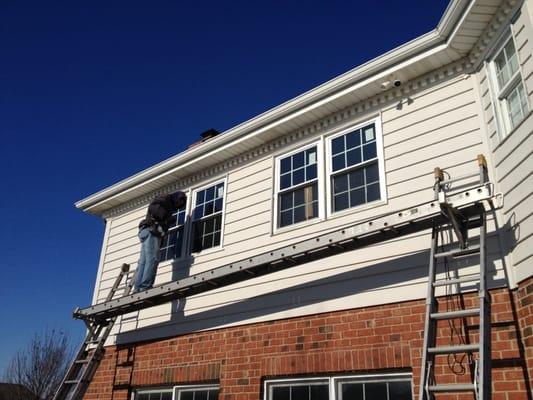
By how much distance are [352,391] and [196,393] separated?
2.65 meters

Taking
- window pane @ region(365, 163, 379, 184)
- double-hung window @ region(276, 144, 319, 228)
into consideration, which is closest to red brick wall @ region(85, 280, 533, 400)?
double-hung window @ region(276, 144, 319, 228)

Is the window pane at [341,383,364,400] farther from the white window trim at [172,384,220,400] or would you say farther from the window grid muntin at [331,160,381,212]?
the window grid muntin at [331,160,381,212]

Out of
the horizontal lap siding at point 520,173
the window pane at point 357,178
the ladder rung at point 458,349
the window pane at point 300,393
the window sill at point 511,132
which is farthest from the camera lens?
the window pane at point 357,178

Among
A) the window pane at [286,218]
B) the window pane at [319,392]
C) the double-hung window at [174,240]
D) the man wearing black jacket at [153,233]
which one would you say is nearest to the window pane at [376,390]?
the window pane at [319,392]

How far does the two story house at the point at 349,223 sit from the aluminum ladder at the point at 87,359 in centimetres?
37

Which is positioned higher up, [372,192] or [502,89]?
[502,89]

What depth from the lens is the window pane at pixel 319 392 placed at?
6.09 metres

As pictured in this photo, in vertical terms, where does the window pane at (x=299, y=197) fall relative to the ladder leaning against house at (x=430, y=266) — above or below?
above

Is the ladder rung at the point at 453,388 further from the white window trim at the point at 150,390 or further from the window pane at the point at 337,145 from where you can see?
the white window trim at the point at 150,390

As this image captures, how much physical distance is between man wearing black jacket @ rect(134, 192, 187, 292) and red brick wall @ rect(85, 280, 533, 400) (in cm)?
111

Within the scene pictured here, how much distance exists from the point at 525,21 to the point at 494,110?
0.99 m

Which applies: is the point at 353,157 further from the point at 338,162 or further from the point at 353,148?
the point at 338,162

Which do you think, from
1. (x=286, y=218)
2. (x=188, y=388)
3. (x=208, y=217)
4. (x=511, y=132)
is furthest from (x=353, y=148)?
(x=188, y=388)

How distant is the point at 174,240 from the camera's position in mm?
9578
